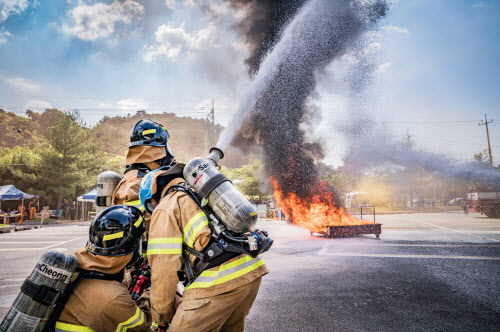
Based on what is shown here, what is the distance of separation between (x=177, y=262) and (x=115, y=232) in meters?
0.59

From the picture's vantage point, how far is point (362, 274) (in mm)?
5547

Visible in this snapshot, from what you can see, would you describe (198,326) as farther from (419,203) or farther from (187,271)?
(419,203)

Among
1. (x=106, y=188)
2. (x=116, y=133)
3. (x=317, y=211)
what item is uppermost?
(x=116, y=133)

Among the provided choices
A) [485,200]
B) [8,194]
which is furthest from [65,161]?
[485,200]

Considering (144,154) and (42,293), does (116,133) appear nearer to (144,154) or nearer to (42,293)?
(144,154)

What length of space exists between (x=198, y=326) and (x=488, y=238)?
12.5 metres

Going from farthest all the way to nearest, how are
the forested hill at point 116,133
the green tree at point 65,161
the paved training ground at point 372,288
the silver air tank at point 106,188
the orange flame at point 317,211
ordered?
the forested hill at point 116,133 < the green tree at point 65,161 < the orange flame at point 317,211 < the silver air tank at point 106,188 < the paved training ground at point 372,288

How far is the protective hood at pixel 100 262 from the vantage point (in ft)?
6.43

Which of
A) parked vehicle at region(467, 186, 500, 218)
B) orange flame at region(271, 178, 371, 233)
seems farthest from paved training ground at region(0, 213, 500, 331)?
parked vehicle at region(467, 186, 500, 218)

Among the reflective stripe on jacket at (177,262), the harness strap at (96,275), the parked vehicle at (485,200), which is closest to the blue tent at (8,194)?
the harness strap at (96,275)

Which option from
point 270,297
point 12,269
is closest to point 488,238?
point 270,297

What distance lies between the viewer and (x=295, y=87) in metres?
16.5

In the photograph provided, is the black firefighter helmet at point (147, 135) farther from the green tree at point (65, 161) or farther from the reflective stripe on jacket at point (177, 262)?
the green tree at point (65, 161)

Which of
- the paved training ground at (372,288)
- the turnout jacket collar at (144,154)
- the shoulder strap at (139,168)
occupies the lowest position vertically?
the paved training ground at (372,288)
